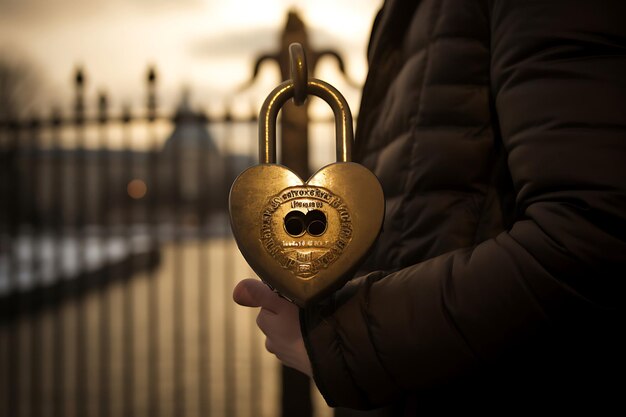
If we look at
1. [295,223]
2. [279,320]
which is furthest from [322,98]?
[279,320]

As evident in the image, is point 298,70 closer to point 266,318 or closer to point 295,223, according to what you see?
point 295,223

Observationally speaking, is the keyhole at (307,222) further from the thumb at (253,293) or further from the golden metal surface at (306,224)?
the thumb at (253,293)

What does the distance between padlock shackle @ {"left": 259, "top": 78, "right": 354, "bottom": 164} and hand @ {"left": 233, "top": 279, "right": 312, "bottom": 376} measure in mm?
172

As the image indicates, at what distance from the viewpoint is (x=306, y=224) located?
816 millimetres

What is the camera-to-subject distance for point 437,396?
937 millimetres

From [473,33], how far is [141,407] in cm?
408

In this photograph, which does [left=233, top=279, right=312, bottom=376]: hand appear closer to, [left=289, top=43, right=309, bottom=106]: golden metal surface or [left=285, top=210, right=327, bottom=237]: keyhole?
[left=285, top=210, right=327, bottom=237]: keyhole

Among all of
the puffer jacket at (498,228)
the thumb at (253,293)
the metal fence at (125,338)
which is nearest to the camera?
the puffer jacket at (498,228)

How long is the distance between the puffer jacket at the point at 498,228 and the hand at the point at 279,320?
37mm

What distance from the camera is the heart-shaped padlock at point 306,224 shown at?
804 millimetres

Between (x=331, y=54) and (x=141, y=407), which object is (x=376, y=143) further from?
(x=141, y=407)

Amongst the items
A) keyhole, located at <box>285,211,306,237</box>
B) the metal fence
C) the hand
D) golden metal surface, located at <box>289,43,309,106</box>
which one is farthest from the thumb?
the metal fence

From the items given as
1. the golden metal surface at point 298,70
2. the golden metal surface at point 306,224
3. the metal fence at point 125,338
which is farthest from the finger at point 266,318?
the metal fence at point 125,338

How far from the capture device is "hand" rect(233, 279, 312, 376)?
0.90 meters
